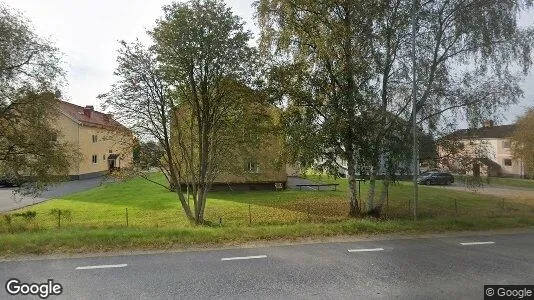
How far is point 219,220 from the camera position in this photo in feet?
53.3

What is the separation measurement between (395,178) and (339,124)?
143 inches

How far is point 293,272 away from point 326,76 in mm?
10036

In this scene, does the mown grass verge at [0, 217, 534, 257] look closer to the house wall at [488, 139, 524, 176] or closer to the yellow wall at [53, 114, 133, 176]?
the yellow wall at [53, 114, 133, 176]

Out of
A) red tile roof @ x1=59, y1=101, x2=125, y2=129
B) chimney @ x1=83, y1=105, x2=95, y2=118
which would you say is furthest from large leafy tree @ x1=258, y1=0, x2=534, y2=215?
chimney @ x1=83, y1=105, x2=95, y2=118

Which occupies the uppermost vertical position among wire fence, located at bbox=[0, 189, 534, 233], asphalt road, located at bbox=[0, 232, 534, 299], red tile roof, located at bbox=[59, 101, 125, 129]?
red tile roof, located at bbox=[59, 101, 125, 129]

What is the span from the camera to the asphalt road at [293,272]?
19.1 ft

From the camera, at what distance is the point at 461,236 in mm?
10281

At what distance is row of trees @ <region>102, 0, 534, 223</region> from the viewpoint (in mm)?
13836

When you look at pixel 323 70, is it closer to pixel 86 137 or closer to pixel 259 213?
pixel 259 213

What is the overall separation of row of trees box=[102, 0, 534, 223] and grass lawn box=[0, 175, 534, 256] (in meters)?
3.17

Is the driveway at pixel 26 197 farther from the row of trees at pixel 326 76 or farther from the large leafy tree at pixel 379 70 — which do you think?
the large leafy tree at pixel 379 70

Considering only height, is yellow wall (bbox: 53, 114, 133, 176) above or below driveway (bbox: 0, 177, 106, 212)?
above

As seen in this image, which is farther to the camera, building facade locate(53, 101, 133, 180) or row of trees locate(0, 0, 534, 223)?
building facade locate(53, 101, 133, 180)

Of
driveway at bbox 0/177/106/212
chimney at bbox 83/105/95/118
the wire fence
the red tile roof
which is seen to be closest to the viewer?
the wire fence
